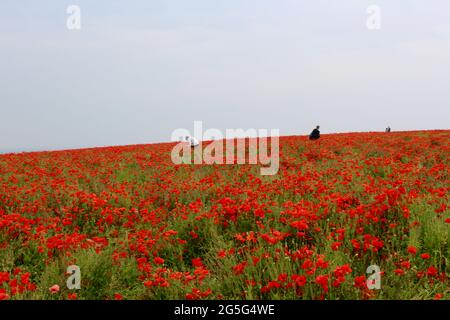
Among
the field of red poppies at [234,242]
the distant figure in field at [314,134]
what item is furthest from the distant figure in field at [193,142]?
the field of red poppies at [234,242]

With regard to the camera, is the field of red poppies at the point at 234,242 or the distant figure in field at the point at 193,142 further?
the distant figure in field at the point at 193,142

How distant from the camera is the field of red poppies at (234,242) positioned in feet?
11.7

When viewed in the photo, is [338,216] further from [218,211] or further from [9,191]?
[9,191]

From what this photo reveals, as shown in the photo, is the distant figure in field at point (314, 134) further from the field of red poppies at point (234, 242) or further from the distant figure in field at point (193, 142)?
the field of red poppies at point (234, 242)

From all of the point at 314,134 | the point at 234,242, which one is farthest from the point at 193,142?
the point at 234,242

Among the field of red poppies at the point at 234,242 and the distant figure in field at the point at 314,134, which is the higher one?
the distant figure in field at the point at 314,134

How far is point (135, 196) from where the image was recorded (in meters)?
8.03

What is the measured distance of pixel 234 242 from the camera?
17.1 ft

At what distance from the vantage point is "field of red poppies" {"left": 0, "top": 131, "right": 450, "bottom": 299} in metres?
3.57

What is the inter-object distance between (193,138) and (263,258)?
15.8 m

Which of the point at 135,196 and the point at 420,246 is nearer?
the point at 420,246
